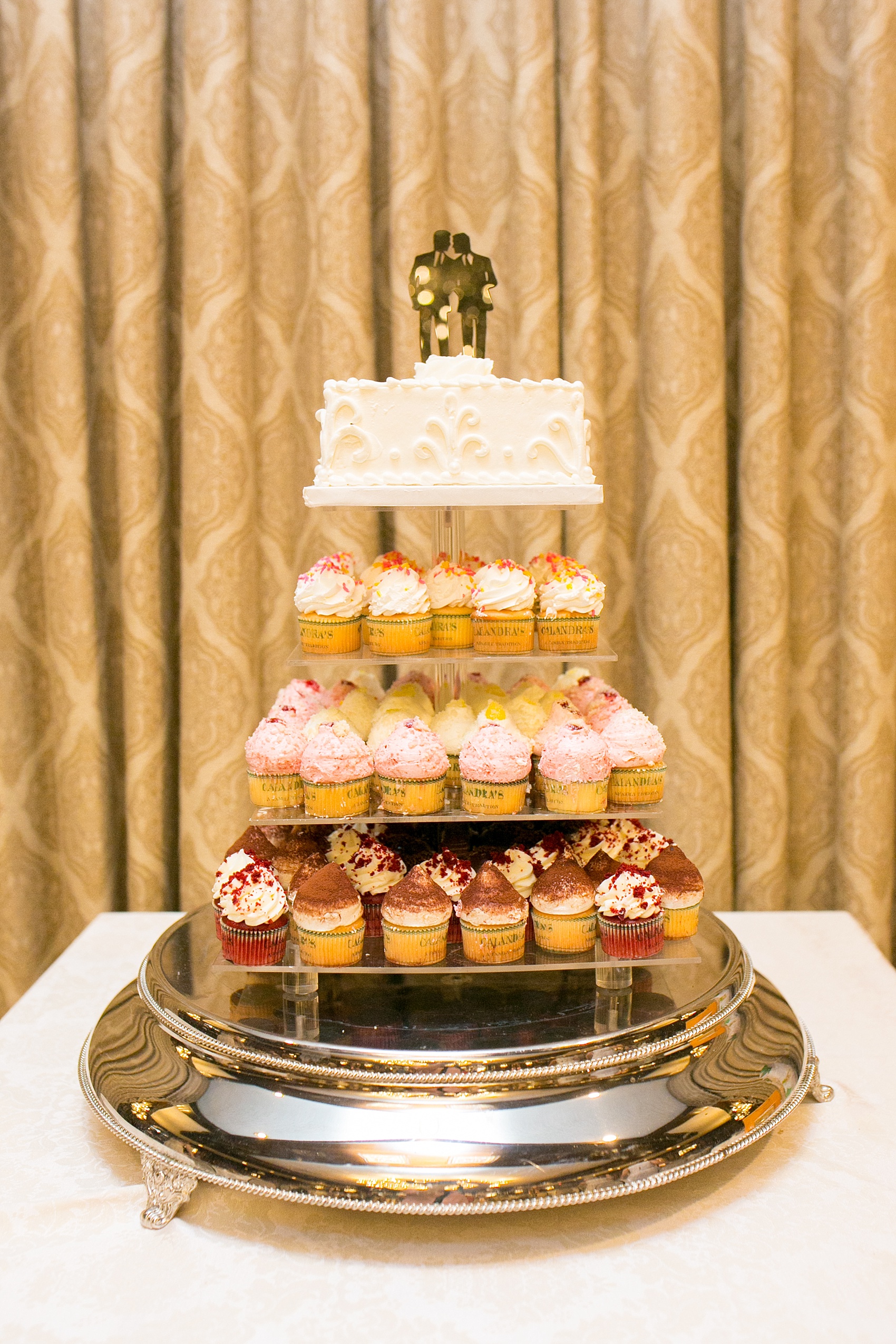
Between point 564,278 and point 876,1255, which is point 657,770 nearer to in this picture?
point 876,1255

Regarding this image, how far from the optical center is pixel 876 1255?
1.14 meters

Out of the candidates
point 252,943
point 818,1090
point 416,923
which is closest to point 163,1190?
point 252,943

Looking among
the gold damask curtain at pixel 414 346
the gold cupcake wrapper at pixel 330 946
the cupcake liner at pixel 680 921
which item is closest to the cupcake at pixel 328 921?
the gold cupcake wrapper at pixel 330 946

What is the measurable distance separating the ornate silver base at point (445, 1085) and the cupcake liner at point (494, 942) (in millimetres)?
65

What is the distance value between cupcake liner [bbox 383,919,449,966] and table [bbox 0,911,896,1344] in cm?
31

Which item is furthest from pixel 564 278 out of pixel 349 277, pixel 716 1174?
pixel 716 1174

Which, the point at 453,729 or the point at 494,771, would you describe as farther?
the point at 453,729

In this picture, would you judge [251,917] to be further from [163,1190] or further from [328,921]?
[163,1190]

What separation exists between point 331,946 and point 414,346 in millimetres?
1429

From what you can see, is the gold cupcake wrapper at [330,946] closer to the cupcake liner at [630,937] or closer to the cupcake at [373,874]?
the cupcake at [373,874]

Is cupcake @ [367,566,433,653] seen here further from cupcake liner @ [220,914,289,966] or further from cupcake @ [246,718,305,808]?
cupcake liner @ [220,914,289,966]

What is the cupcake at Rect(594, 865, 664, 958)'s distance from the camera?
1412 mm

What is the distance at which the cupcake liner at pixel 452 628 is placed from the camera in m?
1.51

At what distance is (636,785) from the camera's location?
147cm
